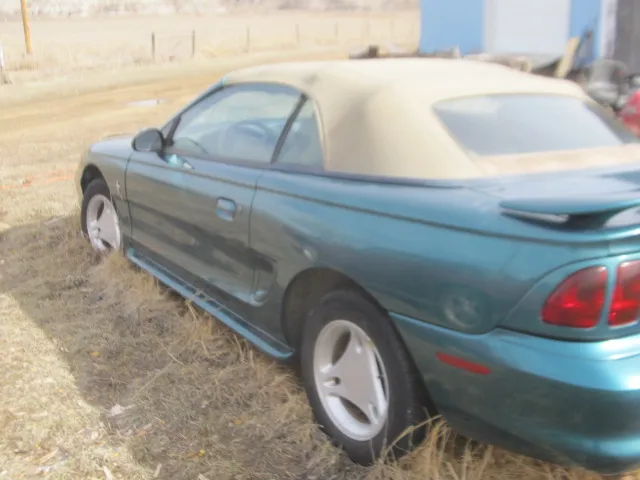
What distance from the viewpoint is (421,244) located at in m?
2.34

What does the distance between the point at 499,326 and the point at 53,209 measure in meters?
5.31

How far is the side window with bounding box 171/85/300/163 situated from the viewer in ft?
11.1

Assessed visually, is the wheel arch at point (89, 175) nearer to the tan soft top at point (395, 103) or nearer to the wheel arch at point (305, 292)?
the tan soft top at point (395, 103)

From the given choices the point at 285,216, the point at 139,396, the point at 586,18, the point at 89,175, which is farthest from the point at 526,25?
the point at 139,396

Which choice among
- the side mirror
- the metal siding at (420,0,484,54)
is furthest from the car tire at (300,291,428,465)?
the metal siding at (420,0,484,54)

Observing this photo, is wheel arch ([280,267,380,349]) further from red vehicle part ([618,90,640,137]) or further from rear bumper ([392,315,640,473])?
red vehicle part ([618,90,640,137])

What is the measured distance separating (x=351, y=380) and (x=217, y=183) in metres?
1.22

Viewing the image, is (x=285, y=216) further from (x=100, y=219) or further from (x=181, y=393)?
(x=100, y=219)

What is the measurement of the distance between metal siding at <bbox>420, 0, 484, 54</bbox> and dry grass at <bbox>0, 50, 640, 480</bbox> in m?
10.5

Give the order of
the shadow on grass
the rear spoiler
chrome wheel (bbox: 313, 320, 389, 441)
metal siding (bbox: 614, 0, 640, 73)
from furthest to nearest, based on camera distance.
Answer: metal siding (bbox: 614, 0, 640, 73)
the shadow on grass
chrome wheel (bbox: 313, 320, 389, 441)
the rear spoiler

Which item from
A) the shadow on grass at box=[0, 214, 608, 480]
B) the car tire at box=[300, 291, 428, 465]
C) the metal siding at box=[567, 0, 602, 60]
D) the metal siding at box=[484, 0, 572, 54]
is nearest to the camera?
the car tire at box=[300, 291, 428, 465]

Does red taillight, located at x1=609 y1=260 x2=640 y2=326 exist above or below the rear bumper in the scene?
above

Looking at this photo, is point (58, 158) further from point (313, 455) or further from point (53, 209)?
point (313, 455)

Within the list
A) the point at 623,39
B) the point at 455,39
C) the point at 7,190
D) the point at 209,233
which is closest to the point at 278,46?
the point at 455,39
